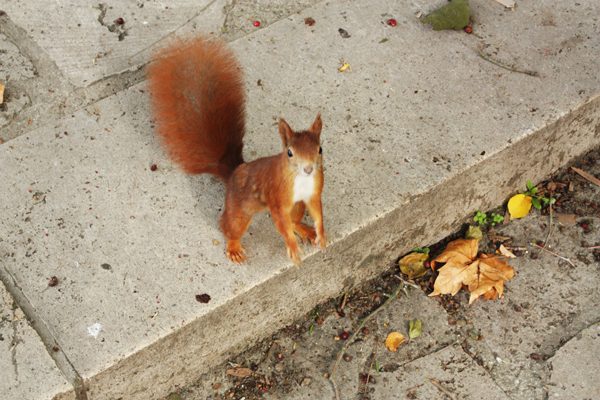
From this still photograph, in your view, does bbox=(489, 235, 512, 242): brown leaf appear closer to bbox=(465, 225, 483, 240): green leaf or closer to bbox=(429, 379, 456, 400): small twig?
bbox=(465, 225, 483, 240): green leaf

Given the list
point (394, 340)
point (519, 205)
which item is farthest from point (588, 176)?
point (394, 340)

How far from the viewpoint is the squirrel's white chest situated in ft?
5.17

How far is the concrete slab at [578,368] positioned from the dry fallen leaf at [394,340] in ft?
1.83

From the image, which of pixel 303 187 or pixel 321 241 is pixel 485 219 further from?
pixel 303 187

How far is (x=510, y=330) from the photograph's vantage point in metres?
2.03

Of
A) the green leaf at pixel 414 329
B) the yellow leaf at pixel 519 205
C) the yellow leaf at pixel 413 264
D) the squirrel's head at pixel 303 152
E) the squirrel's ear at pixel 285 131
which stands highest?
the squirrel's ear at pixel 285 131

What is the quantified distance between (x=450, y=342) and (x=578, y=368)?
465 millimetres

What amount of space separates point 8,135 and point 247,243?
1.15 meters

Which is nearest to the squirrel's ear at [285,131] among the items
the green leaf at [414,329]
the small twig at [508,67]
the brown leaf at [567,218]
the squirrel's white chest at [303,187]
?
the squirrel's white chest at [303,187]

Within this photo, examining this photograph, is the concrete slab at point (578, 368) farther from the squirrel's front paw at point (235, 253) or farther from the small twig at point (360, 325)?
the squirrel's front paw at point (235, 253)

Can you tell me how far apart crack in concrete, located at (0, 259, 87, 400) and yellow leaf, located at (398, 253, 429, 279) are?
132 centimetres

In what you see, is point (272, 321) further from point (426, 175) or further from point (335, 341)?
point (426, 175)

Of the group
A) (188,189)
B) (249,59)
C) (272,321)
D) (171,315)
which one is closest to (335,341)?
(272,321)

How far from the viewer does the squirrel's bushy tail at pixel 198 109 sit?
1846mm
